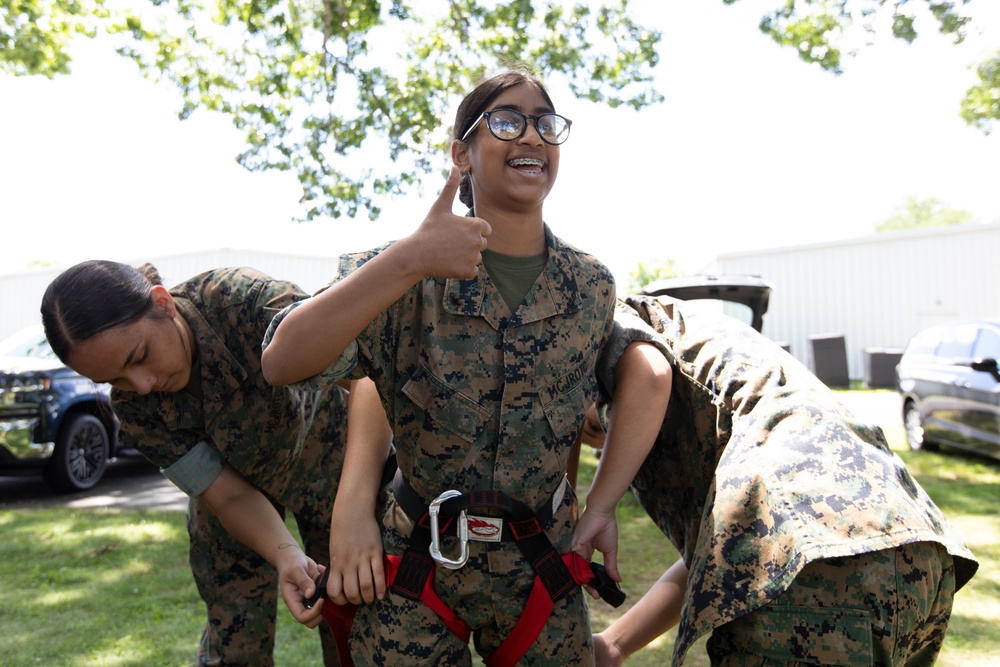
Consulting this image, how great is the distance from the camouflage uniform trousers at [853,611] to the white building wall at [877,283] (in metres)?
20.1

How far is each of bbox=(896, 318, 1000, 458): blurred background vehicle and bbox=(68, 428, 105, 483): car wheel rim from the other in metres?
8.87

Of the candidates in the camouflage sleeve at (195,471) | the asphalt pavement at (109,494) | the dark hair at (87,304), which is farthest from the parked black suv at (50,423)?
the dark hair at (87,304)

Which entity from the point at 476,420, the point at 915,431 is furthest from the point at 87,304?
the point at 915,431

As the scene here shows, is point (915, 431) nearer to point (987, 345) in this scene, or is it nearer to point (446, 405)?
point (987, 345)

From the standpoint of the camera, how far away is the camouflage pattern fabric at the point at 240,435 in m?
2.52

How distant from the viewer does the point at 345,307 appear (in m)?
1.52

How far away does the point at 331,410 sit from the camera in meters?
2.92

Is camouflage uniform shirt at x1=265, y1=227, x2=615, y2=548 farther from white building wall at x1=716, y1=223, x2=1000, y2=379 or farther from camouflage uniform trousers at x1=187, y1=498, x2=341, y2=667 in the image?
white building wall at x1=716, y1=223, x2=1000, y2=379

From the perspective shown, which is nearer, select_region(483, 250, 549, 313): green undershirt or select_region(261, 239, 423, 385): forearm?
select_region(261, 239, 423, 385): forearm

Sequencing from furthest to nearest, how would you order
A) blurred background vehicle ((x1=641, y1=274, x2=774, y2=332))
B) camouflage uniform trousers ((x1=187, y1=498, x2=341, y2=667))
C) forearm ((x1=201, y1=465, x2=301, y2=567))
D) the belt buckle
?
blurred background vehicle ((x1=641, y1=274, x2=774, y2=332)) < camouflage uniform trousers ((x1=187, y1=498, x2=341, y2=667)) < forearm ((x1=201, y1=465, x2=301, y2=567)) < the belt buckle

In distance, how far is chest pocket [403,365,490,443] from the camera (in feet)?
5.81

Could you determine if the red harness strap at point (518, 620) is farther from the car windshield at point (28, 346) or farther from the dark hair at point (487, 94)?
the car windshield at point (28, 346)

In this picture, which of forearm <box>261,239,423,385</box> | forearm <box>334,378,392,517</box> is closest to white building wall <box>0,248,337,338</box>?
forearm <box>334,378,392,517</box>

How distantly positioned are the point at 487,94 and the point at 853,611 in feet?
4.53
